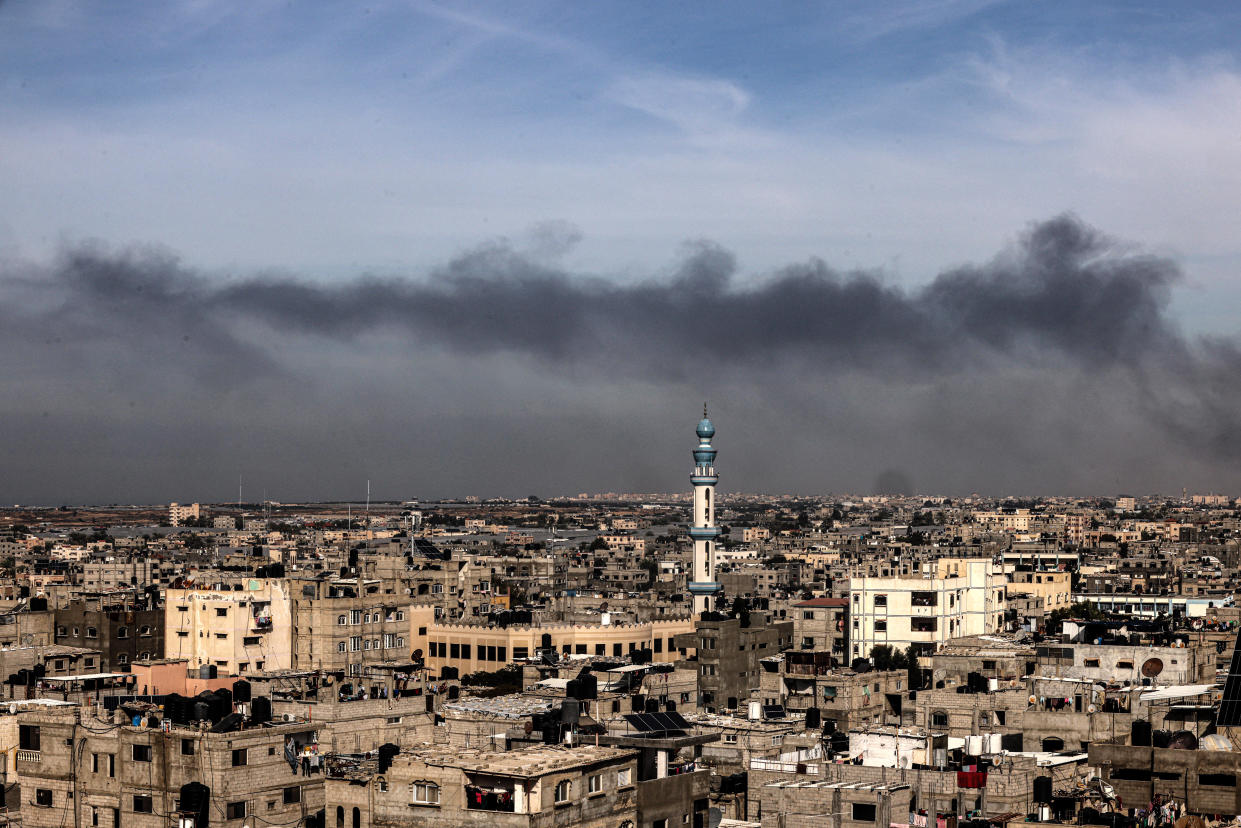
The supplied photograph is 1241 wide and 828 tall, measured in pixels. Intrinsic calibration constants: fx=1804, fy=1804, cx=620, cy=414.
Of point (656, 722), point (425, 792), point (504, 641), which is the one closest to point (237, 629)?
point (504, 641)

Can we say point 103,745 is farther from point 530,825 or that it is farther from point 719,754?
point 719,754

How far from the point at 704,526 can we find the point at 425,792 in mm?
71468

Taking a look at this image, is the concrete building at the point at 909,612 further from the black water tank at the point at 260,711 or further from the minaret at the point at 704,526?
the black water tank at the point at 260,711

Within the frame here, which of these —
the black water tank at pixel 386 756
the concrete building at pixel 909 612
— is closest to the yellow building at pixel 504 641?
the concrete building at pixel 909 612

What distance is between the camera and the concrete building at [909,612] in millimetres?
77188

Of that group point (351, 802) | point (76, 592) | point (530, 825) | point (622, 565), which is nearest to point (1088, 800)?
point (530, 825)

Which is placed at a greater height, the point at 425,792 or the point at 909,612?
the point at 909,612

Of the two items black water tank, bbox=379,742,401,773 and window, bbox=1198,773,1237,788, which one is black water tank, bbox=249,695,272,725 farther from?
window, bbox=1198,773,1237,788

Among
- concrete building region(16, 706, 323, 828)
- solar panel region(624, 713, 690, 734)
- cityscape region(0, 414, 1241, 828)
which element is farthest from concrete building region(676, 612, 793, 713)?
concrete building region(16, 706, 323, 828)

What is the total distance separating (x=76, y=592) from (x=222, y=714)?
50508mm

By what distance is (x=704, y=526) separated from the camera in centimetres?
10406

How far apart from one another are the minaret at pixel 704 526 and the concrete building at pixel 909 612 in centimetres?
1630

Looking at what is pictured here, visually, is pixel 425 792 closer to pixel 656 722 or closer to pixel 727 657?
pixel 656 722

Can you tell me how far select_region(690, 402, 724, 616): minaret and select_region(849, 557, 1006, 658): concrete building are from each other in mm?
16298
